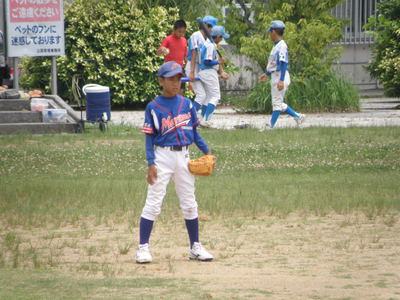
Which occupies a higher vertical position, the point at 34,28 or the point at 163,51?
the point at 34,28

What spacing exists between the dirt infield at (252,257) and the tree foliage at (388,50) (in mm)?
13083

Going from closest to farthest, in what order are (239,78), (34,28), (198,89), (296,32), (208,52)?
(208,52) → (198,89) → (34,28) → (296,32) → (239,78)

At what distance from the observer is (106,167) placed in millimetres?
13219

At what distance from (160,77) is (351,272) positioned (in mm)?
2190

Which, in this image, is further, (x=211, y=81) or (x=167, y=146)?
(x=211, y=81)

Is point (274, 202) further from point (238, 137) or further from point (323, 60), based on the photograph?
point (323, 60)

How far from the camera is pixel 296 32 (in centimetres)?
2141

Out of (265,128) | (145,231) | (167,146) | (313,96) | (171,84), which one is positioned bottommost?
(145,231)

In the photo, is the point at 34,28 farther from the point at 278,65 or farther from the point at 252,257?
the point at 252,257

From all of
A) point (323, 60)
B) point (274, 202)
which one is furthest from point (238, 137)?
point (323, 60)

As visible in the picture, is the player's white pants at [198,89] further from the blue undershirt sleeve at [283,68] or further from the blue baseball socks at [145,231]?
the blue baseball socks at [145,231]

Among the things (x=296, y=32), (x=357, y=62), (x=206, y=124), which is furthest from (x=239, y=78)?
(x=206, y=124)

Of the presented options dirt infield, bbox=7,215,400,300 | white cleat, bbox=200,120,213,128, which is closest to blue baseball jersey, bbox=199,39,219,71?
white cleat, bbox=200,120,213,128

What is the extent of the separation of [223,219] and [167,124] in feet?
8.39
